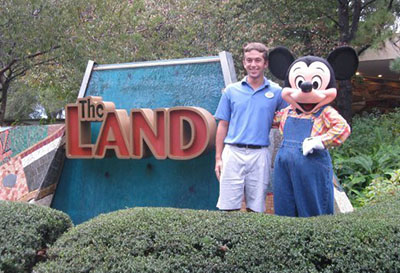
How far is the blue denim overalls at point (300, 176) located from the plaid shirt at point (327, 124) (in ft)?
0.13

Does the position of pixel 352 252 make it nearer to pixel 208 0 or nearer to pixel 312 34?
pixel 312 34

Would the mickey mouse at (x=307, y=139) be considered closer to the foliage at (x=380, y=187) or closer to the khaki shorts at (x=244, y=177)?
the khaki shorts at (x=244, y=177)

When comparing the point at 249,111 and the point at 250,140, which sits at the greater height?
the point at 249,111

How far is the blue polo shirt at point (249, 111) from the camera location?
392cm

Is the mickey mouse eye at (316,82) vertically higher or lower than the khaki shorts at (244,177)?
higher

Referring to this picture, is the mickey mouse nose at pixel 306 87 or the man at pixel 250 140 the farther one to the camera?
the man at pixel 250 140

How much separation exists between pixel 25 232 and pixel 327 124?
8.00ft

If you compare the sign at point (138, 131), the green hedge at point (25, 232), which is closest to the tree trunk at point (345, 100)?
the sign at point (138, 131)

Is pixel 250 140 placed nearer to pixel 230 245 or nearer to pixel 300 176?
pixel 300 176

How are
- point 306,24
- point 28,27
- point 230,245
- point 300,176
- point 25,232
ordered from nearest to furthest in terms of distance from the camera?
1. point 230,245
2. point 25,232
3. point 300,176
4. point 28,27
5. point 306,24

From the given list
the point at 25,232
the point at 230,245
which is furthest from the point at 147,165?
the point at 230,245

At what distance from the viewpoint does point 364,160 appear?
6668mm

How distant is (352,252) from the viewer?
268 cm

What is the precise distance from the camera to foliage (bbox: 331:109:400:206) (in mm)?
6332
